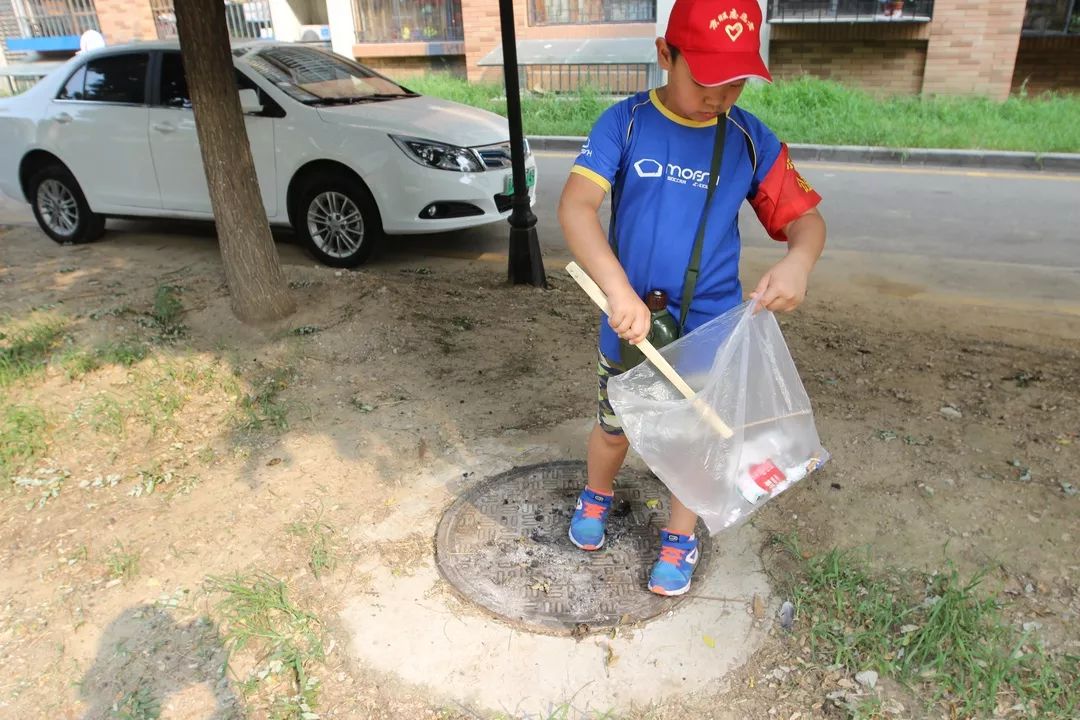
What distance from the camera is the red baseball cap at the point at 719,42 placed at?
6.27ft

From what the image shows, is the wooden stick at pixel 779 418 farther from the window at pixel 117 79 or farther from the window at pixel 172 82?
the window at pixel 117 79

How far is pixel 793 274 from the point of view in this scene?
2.04m

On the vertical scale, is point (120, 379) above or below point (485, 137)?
below

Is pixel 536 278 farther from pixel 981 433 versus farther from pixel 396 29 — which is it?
pixel 396 29

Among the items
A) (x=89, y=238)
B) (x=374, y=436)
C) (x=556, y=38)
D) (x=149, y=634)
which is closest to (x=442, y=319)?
Result: (x=374, y=436)

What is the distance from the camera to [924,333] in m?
4.62

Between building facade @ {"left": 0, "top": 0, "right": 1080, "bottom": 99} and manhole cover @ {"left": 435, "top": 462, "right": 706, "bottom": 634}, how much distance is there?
1198 centimetres

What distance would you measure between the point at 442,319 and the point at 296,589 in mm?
2336

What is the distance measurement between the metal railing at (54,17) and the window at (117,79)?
16.8m

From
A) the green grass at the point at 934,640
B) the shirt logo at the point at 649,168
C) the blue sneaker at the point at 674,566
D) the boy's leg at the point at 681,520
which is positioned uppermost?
the shirt logo at the point at 649,168

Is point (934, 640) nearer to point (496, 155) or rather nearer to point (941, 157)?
point (496, 155)

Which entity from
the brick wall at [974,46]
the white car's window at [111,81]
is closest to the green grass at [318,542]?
the white car's window at [111,81]

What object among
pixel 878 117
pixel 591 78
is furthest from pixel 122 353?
pixel 591 78

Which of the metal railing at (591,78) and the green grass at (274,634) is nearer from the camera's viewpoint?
the green grass at (274,634)
